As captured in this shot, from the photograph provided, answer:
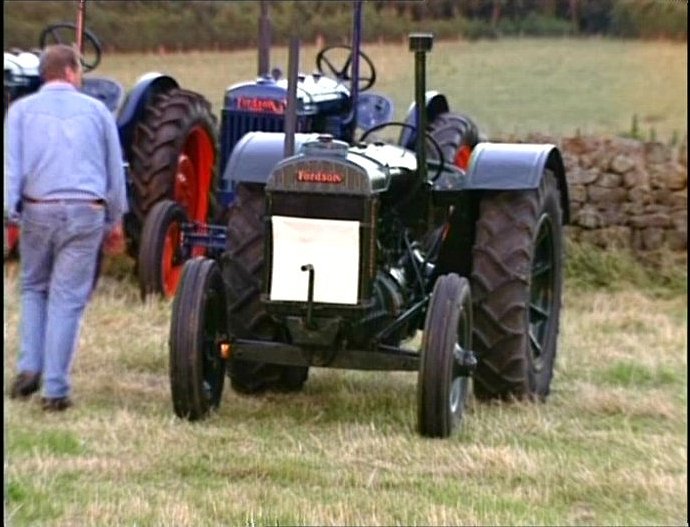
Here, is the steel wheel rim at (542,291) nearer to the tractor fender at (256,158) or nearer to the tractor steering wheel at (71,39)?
the tractor fender at (256,158)

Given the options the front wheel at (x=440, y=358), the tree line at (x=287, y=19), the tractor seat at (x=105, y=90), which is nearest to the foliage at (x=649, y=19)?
the tree line at (x=287, y=19)

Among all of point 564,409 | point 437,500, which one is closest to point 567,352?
point 564,409

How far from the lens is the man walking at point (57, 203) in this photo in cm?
610

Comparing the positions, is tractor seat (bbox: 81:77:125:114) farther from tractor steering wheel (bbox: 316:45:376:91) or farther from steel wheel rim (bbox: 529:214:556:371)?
steel wheel rim (bbox: 529:214:556:371)

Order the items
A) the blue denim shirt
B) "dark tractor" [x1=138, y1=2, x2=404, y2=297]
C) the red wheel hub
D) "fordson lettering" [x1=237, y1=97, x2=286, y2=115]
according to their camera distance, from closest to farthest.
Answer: the blue denim shirt → "dark tractor" [x1=138, y1=2, x2=404, y2=297] → "fordson lettering" [x1=237, y1=97, x2=286, y2=115] → the red wheel hub

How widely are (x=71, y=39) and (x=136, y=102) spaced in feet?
8.97

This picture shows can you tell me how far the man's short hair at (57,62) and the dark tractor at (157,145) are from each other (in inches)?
84.7

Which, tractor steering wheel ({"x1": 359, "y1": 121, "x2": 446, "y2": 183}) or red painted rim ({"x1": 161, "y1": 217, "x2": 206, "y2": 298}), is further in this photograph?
red painted rim ({"x1": 161, "y1": 217, "x2": 206, "y2": 298})

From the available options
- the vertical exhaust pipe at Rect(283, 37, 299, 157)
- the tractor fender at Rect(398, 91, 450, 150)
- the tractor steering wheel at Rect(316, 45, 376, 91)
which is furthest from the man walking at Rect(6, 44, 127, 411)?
the tractor fender at Rect(398, 91, 450, 150)

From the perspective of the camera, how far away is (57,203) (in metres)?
6.21

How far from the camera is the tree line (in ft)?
16.8

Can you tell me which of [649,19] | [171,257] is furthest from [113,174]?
[649,19]

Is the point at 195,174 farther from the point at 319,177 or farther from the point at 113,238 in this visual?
the point at 319,177

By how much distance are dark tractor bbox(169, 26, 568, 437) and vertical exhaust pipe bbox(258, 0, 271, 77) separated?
321 mm
